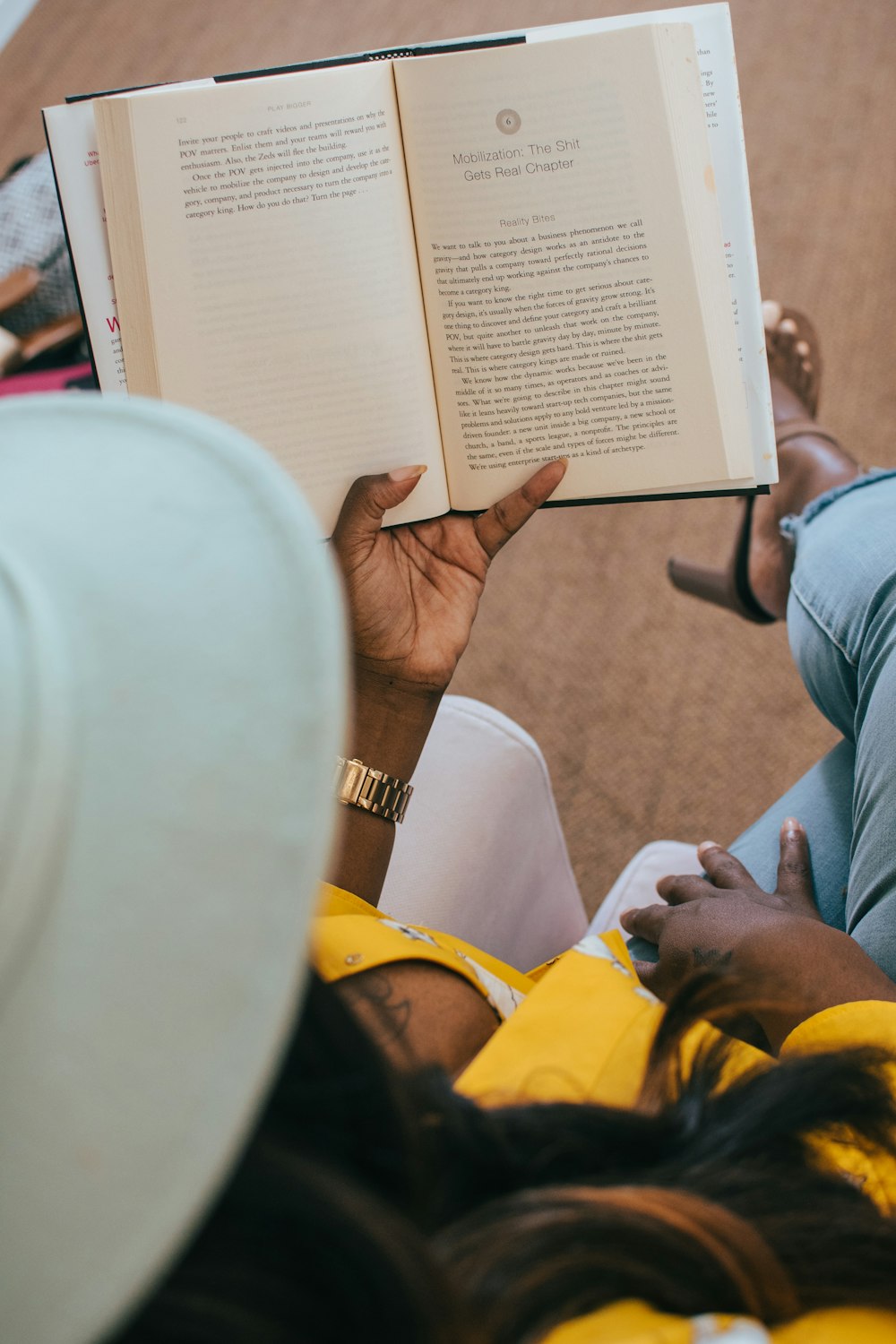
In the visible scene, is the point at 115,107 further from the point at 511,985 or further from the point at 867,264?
the point at 867,264

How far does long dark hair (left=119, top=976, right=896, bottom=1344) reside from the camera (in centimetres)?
31

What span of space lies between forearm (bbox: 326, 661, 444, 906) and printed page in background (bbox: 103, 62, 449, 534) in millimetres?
139

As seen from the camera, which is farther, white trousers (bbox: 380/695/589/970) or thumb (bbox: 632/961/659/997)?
white trousers (bbox: 380/695/589/970)

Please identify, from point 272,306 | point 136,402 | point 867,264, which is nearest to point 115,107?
point 272,306

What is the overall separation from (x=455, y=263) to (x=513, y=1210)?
59 centimetres

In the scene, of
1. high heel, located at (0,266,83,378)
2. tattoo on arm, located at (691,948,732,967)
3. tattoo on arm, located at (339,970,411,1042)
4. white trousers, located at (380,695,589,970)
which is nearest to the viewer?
tattoo on arm, located at (339,970,411,1042)

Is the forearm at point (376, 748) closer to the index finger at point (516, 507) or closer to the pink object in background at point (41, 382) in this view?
the index finger at point (516, 507)

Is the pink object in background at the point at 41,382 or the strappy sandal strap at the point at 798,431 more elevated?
the pink object in background at the point at 41,382

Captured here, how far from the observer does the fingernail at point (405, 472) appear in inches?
26.5

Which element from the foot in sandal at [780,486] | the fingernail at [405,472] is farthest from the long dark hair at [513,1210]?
the foot in sandal at [780,486]

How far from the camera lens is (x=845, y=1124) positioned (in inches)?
17.9

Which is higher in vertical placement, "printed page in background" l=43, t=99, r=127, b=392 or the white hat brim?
"printed page in background" l=43, t=99, r=127, b=392

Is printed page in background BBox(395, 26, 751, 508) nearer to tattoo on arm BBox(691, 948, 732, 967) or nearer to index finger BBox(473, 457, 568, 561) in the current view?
index finger BBox(473, 457, 568, 561)

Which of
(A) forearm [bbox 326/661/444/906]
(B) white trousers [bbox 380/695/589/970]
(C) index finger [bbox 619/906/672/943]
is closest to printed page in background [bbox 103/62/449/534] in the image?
(A) forearm [bbox 326/661/444/906]
